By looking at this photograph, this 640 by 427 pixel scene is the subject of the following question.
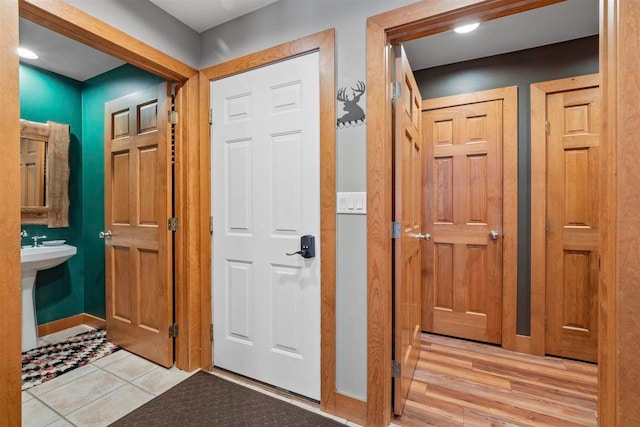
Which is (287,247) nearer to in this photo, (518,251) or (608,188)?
(608,188)

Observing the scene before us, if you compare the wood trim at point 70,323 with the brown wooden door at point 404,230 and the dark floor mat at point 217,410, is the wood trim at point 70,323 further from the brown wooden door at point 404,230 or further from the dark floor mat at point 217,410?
the brown wooden door at point 404,230

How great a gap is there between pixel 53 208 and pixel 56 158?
467 millimetres

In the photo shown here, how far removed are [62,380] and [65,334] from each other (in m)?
0.98

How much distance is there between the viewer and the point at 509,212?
8.01 ft

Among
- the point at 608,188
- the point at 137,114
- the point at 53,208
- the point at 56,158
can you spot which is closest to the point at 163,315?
the point at 137,114

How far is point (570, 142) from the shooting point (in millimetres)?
2293

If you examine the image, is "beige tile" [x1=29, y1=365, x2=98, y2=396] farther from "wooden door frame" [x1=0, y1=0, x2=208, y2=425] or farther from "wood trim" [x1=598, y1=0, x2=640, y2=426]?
"wood trim" [x1=598, y1=0, x2=640, y2=426]

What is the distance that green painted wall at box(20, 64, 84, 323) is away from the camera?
264 centimetres

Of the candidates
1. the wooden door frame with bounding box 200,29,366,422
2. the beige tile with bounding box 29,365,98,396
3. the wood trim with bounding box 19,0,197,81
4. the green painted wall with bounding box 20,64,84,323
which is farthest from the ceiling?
the beige tile with bounding box 29,365,98,396

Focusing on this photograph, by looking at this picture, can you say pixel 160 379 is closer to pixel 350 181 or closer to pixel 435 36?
pixel 350 181

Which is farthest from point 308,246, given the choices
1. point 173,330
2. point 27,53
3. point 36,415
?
point 27,53

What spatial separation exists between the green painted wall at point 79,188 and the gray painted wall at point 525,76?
10.4 feet

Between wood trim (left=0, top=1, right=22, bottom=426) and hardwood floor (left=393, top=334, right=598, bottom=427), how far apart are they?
5.83ft

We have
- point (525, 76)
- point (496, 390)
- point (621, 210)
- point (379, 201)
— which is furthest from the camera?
point (525, 76)
